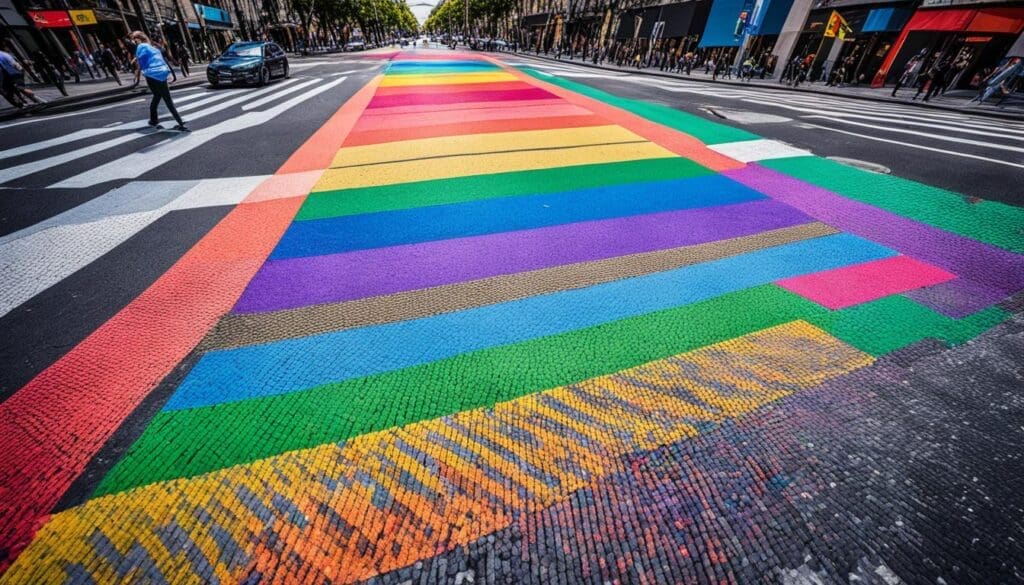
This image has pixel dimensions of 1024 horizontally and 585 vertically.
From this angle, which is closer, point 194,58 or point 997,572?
point 997,572

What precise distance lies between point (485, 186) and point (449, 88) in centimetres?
1080

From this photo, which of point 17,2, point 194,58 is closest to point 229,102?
point 17,2

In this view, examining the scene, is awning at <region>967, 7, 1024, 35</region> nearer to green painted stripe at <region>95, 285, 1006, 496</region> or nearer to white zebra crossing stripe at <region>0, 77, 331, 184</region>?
green painted stripe at <region>95, 285, 1006, 496</region>

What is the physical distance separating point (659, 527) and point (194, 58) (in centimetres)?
4852

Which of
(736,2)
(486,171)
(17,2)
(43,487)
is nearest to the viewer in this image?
(43,487)

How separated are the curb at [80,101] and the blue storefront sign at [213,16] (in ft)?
108

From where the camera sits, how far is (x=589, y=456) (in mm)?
2199

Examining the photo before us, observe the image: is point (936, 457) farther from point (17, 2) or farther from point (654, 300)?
point (17, 2)

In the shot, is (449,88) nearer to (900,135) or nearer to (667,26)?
(900,135)

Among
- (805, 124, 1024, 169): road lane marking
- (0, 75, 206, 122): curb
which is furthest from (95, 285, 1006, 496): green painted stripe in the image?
(0, 75, 206, 122): curb

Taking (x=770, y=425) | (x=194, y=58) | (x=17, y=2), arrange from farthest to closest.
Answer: (x=194, y=58)
(x=17, y=2)
(x=770, y=425)

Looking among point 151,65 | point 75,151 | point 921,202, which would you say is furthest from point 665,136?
point 75,151

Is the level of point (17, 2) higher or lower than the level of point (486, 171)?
higher

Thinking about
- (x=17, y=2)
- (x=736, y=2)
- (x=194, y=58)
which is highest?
(x=736, y=2)
